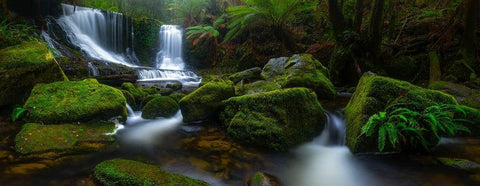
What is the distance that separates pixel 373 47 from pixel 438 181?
15.8 ft

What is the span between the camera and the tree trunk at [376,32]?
591 centimetres

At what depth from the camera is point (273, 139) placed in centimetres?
334

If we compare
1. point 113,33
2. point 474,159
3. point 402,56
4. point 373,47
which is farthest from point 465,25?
point 113,33

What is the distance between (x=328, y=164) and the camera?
3.08 meters

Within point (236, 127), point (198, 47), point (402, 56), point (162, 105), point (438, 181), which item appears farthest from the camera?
point (198, 47)

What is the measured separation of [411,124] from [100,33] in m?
12.3

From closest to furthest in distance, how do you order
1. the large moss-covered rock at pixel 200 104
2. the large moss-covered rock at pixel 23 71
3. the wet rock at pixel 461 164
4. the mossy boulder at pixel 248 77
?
the wet rock at pixel 461 164
the large moss-covered rock at pixel 23 71
the large moss-covered rock at pixel 200 104
the mossy boulder at pixel 248 77

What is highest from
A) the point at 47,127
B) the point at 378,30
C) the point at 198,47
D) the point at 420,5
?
the point at 420,5

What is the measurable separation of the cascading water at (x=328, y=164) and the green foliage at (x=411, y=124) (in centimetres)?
42

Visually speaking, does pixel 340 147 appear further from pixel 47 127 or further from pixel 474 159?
pixel 47 127

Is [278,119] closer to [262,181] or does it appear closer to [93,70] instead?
[262,181]

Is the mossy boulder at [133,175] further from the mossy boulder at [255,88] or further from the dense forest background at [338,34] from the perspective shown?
the dense forest background at [338,34]

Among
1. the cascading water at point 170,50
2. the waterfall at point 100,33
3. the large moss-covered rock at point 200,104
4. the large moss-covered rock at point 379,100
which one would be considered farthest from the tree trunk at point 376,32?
the waterfall at point 100,33

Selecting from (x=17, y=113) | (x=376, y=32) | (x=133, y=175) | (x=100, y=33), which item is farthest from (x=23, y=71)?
(x=100, y=33)
